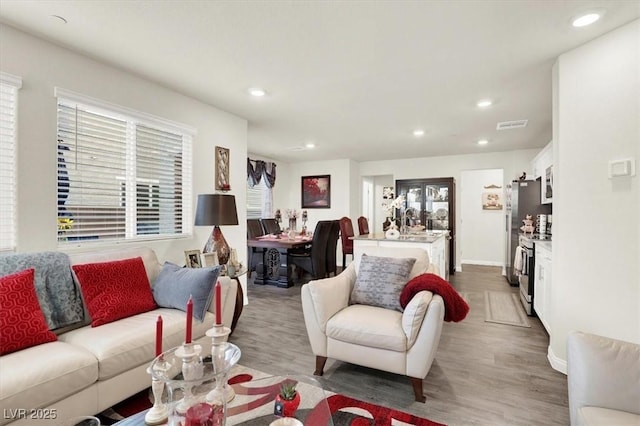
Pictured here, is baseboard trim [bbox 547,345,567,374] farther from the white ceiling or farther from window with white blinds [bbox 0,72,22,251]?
window with white blinds [bbox 0,72,22,251]

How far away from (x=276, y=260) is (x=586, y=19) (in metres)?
4.65

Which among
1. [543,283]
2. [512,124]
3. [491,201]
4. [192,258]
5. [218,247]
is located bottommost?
[543,283]

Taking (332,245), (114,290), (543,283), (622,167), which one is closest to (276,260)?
(332,245)

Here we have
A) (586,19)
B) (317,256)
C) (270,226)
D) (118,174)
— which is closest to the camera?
(586,19)

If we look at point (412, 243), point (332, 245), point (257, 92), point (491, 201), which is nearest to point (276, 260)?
point (332, 245)

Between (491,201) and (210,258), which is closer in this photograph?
(210,258)

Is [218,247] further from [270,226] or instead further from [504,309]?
[504,309]

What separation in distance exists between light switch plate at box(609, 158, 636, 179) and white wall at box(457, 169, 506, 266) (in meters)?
5.12

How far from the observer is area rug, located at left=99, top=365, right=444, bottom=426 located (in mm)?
1258

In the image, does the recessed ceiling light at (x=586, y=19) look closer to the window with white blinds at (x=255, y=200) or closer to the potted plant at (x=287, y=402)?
the potted plant at (x=287, y=402)

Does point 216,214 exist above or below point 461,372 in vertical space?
above

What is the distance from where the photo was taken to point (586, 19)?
197cm

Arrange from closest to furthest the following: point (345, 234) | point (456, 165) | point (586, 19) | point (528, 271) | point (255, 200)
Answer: point (586, 19) → point (528, 271) → point (345, 234) → point (456, 165) → point (255, 200)

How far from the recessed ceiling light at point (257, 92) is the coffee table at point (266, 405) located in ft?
8.66
